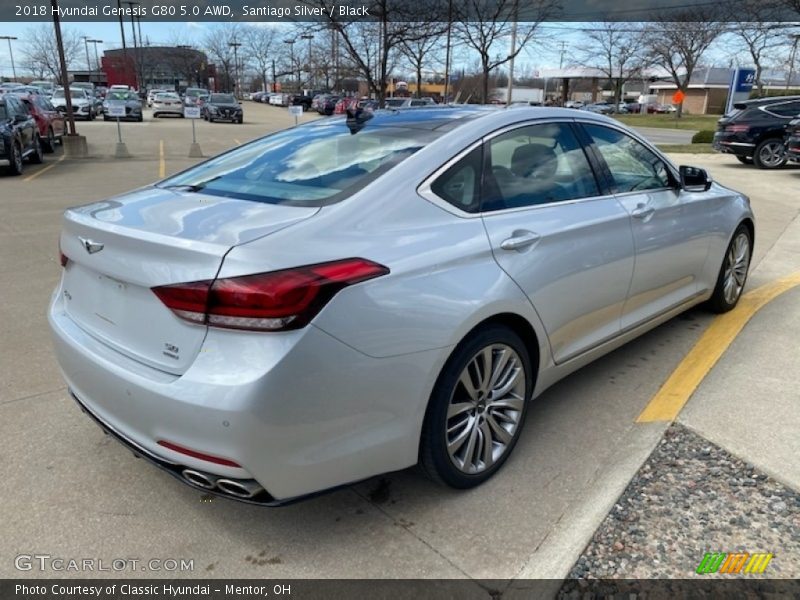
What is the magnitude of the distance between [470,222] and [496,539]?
1.28 m

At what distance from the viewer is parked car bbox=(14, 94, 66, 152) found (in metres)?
16.0

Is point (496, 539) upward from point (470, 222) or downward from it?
downward

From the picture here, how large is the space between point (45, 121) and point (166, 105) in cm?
2296

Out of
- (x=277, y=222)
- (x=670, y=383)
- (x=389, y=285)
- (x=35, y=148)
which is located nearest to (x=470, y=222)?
(x=389, y=285)

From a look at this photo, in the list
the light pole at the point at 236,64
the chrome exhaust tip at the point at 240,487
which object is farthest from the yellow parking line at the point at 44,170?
the light pole at the point at 236,64

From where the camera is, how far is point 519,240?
9.07 ft

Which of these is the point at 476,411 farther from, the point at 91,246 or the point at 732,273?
the point at 732,273

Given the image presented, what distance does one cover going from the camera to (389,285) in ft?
7.30

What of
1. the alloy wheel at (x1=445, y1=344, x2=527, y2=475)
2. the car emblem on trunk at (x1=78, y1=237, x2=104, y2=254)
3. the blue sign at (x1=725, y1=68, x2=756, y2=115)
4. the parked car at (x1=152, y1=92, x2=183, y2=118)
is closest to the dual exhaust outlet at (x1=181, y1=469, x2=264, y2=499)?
the alloy wheel at (x1=445, y1=344, x2=527, y2=475)

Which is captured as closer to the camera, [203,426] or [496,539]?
[203,426]

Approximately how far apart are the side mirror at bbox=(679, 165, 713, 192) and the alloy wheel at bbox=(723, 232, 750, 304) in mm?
788

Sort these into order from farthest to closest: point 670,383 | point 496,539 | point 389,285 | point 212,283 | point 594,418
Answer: point 670,383 < point 594,418 < point 496,539 < point 389,285 < point 212,283

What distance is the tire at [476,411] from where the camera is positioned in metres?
2.50

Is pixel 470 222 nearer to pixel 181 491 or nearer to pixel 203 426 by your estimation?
pixel 203 426
